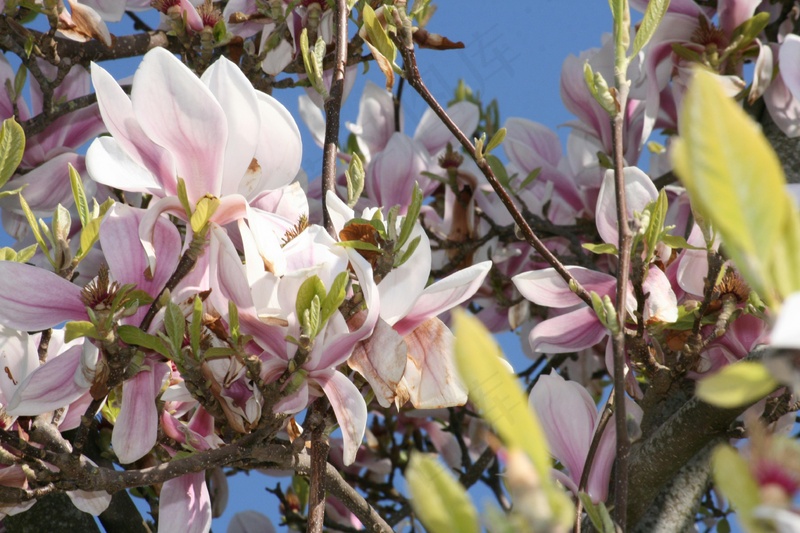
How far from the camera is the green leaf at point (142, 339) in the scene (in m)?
0.73

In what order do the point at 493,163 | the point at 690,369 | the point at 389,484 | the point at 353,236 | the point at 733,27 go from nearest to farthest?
1. the point at 353,236
2. the point at 690,369
3. the point at 493,163
4. the point at 733,27
5. the point at 389,484

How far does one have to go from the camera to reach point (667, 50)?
4.40 ft

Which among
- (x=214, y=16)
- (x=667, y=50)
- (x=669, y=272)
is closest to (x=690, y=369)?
(x=669, y=272)

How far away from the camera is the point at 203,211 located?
2.37 feet

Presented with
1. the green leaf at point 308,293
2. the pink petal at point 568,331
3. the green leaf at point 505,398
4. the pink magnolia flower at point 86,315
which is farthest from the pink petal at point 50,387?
the green leaf at point 505,398

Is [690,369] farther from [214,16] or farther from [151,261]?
[214,16]

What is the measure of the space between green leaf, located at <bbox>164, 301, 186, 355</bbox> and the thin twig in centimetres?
17

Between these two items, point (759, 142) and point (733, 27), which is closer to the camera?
point (759, 142)

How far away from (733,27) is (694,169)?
1.16 meters

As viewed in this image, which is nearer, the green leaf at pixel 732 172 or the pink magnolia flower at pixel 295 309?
the green leaf at pixel 732 172

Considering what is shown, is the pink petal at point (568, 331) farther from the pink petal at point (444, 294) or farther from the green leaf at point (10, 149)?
the green leaf at point (10, 149)

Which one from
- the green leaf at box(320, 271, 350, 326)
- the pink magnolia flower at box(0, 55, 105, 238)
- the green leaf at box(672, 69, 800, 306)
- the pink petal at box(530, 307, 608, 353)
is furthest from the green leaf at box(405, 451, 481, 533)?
the pink magnolia flower at box(0, 55, 105, 238)

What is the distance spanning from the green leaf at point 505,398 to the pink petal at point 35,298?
56 centimetres

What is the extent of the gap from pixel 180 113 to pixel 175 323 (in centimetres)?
16
